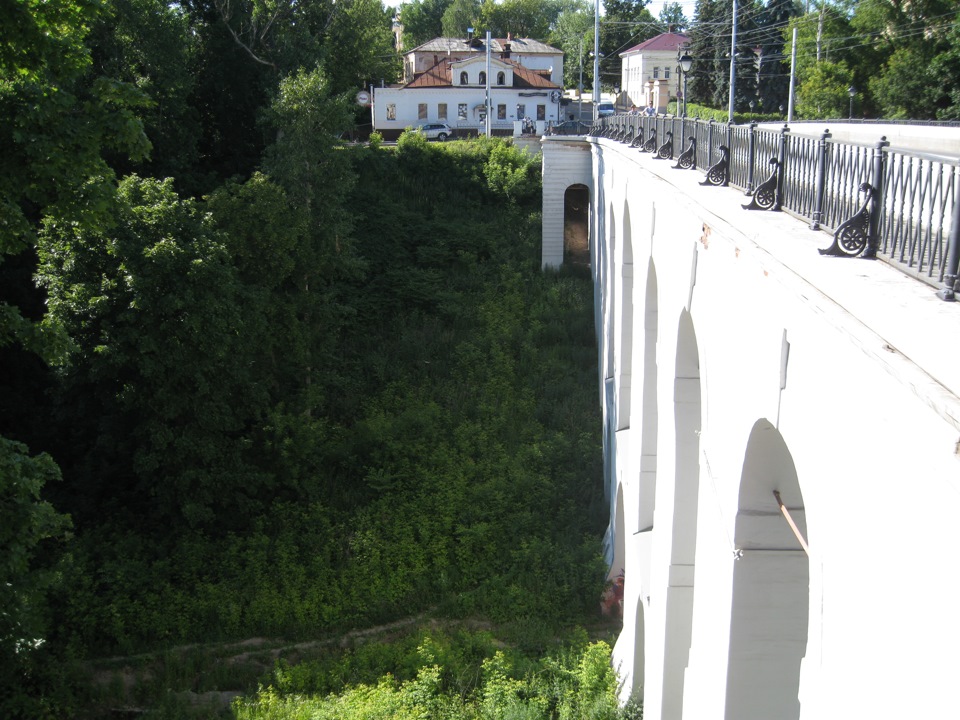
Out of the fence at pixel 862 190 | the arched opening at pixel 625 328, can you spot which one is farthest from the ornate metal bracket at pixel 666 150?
the fence at pixel 862 190

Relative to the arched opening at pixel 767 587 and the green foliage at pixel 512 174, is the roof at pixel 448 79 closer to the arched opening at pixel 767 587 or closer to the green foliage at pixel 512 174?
the green foliage at pixel 512 174

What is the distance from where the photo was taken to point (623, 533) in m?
17.2

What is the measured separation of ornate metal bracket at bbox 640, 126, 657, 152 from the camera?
639 inches

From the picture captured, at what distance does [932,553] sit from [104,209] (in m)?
9.61

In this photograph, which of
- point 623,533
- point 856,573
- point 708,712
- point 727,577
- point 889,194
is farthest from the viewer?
point 623,533

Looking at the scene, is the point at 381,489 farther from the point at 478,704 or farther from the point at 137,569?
the point at 478,704

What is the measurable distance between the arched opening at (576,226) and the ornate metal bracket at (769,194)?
25.1m

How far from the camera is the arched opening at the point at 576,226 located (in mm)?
33406

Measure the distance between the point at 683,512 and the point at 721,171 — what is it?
353 centimetres

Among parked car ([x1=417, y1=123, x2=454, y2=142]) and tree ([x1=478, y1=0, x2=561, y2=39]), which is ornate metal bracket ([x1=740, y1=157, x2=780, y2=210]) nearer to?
parked car ([x1=417, y1=123, x2=454, y2=142])

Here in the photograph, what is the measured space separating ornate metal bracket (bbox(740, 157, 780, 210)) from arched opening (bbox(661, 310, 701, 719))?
1.66 metres

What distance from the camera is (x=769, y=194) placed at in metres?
7.57

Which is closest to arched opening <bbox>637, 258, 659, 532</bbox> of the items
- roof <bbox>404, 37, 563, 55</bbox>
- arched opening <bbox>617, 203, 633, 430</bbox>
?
arched opening <bbox>617, 203, 633, 430</bbox>

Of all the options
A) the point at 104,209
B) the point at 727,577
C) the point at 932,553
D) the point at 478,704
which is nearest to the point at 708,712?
the point at 727,577
